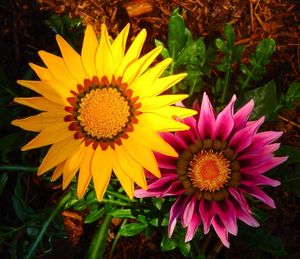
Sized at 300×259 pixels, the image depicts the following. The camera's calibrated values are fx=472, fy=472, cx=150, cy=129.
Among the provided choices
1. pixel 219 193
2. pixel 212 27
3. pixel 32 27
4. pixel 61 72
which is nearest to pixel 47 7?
pixel 32 27

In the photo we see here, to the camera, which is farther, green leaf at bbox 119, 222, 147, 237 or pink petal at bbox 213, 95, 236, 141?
green leaf at bbox 119, 222, 147, 237

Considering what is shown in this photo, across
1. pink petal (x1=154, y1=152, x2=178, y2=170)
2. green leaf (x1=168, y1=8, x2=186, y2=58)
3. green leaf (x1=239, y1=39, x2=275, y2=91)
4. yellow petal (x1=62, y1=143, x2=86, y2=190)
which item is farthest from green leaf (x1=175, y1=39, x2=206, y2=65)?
yellow petal (x1=62, y1=143, x2=86, y2=190)

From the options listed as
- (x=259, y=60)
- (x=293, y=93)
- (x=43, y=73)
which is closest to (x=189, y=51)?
(x=259, y=60)

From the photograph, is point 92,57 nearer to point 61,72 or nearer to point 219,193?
point 61,72

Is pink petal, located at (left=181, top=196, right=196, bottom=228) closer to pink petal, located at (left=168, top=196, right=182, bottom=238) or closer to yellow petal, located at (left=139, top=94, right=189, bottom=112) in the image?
pink petal, located at (left=168, top=196, right=182, bottom=238)

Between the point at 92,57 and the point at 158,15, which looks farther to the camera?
the point at 158,15

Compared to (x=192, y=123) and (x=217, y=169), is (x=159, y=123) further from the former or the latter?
(x=217, y=169)

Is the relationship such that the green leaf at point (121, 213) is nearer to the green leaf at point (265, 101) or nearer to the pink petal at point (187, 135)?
the pink petal at point (187, 135)
